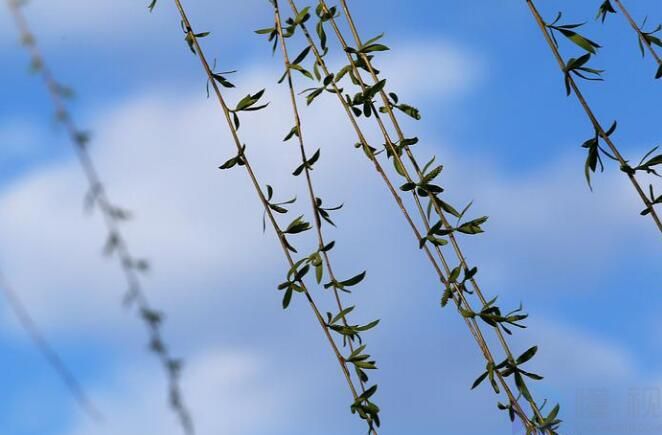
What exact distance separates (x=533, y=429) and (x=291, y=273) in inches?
17.6

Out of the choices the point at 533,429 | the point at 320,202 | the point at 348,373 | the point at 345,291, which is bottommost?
the point at 533,429

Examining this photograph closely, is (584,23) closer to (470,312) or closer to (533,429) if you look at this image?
(470,312)

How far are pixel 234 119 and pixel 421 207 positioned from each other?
0.33m

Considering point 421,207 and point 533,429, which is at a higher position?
point 421,207

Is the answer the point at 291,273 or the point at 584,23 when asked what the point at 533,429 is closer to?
the point at 291,273

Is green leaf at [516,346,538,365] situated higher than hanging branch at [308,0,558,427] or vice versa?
hanging branch at [308,0,558,427]

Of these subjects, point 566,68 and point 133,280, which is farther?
point 566,68

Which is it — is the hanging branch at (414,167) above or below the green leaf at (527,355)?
above

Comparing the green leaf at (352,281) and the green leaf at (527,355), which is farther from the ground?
the green leaf at (352,281)

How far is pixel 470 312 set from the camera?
1.49 m

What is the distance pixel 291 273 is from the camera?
1514 millimetres

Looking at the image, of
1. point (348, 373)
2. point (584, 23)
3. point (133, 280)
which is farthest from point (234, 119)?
point (584, 23)

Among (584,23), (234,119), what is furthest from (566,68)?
(234,119)

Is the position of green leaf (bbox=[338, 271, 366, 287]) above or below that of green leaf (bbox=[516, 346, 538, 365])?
above
